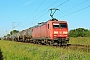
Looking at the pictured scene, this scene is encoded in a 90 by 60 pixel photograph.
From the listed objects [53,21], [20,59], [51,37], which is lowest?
[20,59]

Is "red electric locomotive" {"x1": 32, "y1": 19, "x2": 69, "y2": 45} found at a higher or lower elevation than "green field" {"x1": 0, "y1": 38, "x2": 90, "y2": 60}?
higher

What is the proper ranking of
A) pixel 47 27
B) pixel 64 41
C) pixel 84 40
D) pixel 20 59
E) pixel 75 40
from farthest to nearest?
pixel 75 40
pixel 84 40
pixel 47 27
pixel 64 41
pixel 20 59

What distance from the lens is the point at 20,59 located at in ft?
49.1

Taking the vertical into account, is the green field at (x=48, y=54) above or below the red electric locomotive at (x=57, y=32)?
below

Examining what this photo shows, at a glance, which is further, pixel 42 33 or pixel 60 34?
pixel 42 33

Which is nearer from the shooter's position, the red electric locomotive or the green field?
the green field

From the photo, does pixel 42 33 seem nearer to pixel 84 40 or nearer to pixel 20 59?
pixel 84 40

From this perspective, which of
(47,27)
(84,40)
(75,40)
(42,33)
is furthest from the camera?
(75,40)

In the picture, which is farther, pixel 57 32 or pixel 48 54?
pixel 57 32

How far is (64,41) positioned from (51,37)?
1581 mm

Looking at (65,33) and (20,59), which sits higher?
(65,33)

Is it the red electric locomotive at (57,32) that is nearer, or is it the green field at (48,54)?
the green field at (48,54)

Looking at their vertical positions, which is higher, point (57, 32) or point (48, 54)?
point (57, 32)

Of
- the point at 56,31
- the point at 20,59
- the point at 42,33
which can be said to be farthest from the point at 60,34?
the point at 20,59
